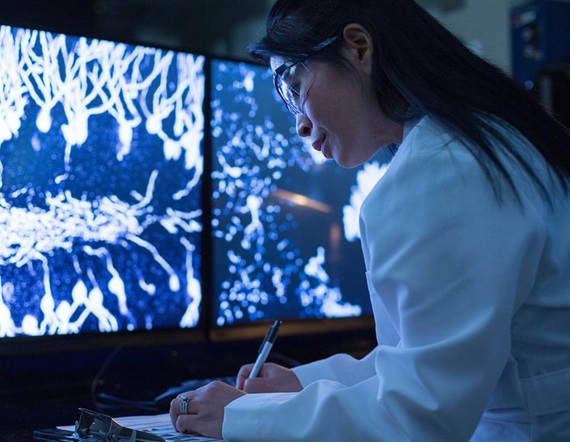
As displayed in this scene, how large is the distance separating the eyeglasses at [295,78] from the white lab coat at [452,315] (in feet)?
0.57

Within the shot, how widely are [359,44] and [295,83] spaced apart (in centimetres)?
11

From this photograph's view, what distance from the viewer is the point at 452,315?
63 cm

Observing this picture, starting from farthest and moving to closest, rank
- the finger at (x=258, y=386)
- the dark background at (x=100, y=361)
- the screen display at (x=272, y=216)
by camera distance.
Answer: the screen display at (x=272, y=216)
the dark background at (x=100, y=361)
the finger at (x=258, y=386)

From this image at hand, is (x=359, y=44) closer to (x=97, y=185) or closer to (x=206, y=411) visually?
(x=206, y=411)

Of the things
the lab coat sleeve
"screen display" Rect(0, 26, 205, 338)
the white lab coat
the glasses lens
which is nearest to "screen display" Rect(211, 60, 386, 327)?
"screen display" Rect(0, 26, 205, 338)

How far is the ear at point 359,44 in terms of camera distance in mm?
820

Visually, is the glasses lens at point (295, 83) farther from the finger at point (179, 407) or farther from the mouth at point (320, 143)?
the finger at point (179, 407)

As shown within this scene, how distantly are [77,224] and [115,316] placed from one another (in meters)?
0.18

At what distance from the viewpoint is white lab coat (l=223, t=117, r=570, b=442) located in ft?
2.07

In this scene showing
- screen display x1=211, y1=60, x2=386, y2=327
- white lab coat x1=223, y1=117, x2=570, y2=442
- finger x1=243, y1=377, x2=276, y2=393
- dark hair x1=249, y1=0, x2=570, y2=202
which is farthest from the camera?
screen display x1=211, y1=60, x2=386, y2=327

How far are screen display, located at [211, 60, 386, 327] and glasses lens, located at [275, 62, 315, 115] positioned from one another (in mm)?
592

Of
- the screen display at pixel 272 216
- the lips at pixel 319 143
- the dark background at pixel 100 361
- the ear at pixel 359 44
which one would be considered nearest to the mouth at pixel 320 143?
the lips at pixel 319 143

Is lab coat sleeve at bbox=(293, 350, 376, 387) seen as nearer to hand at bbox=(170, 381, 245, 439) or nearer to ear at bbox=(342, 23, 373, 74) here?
hand at bbox=(170, 381, 245, 439)

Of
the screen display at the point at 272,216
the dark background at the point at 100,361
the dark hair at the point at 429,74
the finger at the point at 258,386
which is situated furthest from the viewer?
the screen display at the point at 272,216
